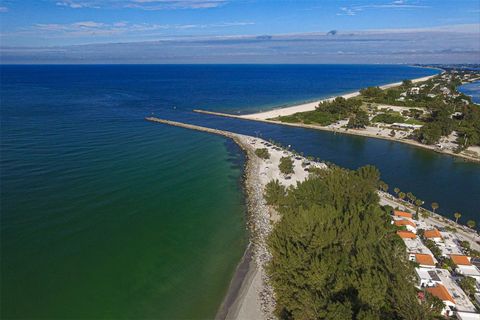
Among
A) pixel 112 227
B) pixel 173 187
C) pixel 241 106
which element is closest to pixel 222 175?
pixel 173 187

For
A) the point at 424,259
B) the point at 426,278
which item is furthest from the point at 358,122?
the point at 426,278

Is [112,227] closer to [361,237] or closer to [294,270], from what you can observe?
[294,270]

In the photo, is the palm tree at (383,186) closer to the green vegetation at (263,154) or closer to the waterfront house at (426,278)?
the waterfront house at (426,278)

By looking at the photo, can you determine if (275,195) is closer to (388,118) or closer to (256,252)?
(256,252)

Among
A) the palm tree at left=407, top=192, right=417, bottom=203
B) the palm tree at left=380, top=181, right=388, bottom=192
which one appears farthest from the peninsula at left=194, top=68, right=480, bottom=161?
the palm tree at left=380, top=181, right=388, bottom=192

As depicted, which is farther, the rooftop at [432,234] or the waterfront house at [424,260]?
the rooftop at [432,234]

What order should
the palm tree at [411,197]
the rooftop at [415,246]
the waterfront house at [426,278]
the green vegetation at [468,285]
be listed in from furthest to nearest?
the palm tree at [411,197] → the rooftop at [415,246] → the waterfront house at [426,278] → the green vegetation at [468,285]

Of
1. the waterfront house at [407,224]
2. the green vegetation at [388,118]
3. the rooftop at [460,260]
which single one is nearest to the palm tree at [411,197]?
the waterfront house at [407,224]
